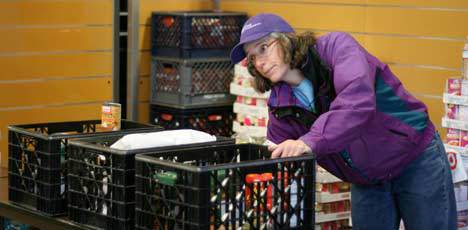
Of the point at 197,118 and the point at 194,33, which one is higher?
the point at 194,33

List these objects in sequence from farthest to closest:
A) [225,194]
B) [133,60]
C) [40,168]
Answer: [133,60] → [40,168] → [225,194]

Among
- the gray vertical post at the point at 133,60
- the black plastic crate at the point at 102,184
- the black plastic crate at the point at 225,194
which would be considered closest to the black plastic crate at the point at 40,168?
the black plastic crate at the point at 102,184

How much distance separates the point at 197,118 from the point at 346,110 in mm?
3966

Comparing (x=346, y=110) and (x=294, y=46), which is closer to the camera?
(x=346, y=110)

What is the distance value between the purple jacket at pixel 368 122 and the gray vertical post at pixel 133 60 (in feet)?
12.3

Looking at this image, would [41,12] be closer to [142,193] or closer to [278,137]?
[278,137]

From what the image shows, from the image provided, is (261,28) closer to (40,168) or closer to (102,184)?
(102,184)

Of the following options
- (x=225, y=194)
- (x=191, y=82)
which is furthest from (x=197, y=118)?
(x=225, y=194)

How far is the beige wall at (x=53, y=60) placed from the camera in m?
6.37

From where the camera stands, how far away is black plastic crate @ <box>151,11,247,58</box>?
22.5 feet

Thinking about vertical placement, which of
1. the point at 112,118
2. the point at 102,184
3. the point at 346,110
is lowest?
the point at 102,184

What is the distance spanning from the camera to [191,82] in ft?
22.7

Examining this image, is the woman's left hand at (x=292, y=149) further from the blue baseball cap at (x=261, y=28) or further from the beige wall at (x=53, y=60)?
the beige wall at (x=53, y=60)

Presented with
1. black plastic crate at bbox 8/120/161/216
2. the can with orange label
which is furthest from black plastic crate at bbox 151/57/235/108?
black plastic crate at bbox 8/120/161/216
